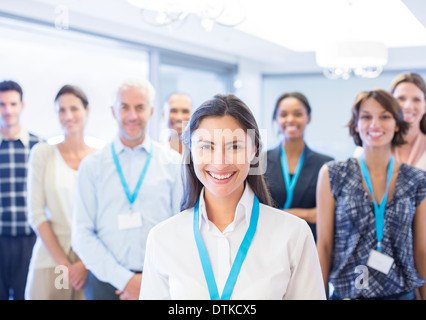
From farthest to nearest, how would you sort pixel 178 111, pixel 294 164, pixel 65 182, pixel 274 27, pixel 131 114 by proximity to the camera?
pixel 274 27, pixel 178 111, pixel 294 164, pixel 65 182, pixel 131 114

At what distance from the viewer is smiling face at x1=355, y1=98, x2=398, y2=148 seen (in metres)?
2.20

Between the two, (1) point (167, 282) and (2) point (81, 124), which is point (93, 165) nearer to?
(2) point (81, 124)

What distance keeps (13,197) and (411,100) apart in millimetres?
2584

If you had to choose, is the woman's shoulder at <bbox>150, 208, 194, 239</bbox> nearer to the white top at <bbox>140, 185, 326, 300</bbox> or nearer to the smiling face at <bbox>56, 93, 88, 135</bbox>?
the white top at <bbox>140, 185, 326, 300</bbox>

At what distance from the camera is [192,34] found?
481 centimetres

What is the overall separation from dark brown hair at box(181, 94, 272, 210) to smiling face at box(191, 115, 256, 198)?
18 millimetres

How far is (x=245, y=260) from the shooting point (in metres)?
1.40

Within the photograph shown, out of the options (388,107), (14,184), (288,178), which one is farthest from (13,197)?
(388,107)

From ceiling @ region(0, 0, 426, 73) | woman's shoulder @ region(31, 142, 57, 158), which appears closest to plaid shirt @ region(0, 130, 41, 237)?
woman's shoulder @ region(31, 142, 57, 158)

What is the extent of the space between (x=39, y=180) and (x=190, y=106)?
117 centimetres

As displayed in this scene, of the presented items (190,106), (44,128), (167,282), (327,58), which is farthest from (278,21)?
(167,282)

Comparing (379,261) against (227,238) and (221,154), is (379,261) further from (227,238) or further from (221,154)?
(221,154)

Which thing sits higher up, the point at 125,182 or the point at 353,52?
the point at 353,52

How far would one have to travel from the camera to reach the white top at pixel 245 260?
4.46 feet
